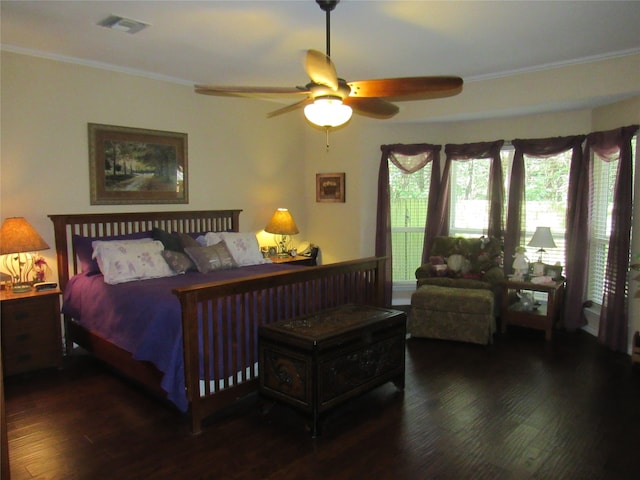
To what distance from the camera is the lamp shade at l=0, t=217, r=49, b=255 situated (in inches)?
136

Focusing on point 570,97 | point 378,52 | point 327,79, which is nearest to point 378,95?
point 327,79

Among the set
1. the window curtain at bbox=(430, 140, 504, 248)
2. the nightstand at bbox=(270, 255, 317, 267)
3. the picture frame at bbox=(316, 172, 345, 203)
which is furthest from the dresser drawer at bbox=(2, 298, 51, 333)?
the window curtain at bbox=(430, 140, 504, 248)

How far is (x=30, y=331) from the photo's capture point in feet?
11.7

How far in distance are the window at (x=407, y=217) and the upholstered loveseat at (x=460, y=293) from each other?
71 cm

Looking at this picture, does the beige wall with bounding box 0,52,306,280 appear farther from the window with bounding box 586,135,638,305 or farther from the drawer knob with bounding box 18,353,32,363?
the window with bounding box 586,135,638,305

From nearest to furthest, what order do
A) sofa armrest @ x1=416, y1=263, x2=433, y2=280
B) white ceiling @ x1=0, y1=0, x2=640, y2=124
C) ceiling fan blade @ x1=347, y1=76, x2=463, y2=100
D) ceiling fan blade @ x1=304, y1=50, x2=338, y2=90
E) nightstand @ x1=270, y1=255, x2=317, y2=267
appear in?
ceiling fan blade @ x1=304, y1=50, x2=338, y2=90, ceiling fan blade @ x1=347, y1=76, x2=463, y2=100, white ceiling @ x1=0, y1=0, x2=640, y2=124, sofa armrest @ x1=416, y1=263, x2=433, y2=280, nightstand @ x1=270, y1=255, x2=317, y2=267

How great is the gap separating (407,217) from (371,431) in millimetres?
3471

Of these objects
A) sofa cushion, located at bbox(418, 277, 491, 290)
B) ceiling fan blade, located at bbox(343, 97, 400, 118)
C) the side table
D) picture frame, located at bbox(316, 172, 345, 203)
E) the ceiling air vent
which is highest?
the ceiling air vent

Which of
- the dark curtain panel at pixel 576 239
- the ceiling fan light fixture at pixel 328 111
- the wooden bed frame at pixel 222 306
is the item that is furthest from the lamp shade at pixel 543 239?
the ceiling fan light fixture at pixel 328 111

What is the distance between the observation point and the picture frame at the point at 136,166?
4238 mm

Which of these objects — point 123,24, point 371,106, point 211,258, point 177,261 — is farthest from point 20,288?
point 371,106

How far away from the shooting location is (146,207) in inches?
181

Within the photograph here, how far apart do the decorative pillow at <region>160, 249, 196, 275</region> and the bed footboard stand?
114 centimetres

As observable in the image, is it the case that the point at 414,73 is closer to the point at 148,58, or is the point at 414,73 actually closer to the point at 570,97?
the point at 570,97
